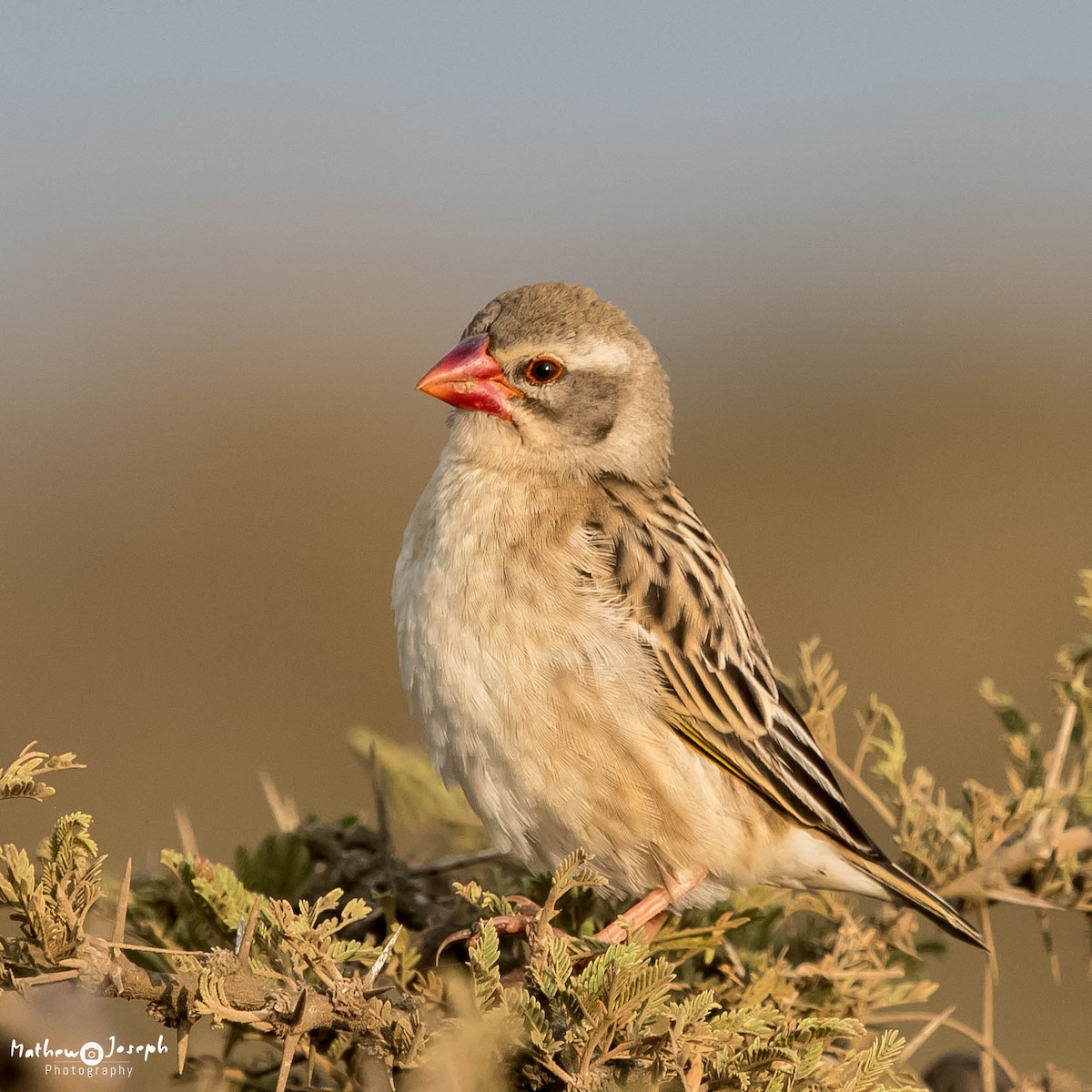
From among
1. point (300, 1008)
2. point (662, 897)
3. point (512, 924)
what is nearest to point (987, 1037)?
point (512, 924)

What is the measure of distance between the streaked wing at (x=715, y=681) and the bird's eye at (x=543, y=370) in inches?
19.9

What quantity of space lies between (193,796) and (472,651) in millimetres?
6736

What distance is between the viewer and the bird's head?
4.60 metres

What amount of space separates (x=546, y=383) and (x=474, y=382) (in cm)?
25

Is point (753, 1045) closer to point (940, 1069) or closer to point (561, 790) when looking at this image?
point (940, 1069)

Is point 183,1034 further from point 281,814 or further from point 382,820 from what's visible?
point 281,814

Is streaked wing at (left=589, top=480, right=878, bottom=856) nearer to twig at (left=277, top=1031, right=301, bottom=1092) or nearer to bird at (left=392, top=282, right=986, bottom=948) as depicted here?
bird at (left=392, top=282, right=986, bottom=948)

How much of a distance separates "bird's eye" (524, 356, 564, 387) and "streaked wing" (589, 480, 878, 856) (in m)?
0.50

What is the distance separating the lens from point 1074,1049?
24.2 feet

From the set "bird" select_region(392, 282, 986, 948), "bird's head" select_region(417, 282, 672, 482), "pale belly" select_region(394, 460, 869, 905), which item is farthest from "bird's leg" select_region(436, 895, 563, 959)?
"bird's head" select_region(417, 282, 672, 482)

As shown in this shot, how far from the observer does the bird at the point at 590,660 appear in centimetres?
398

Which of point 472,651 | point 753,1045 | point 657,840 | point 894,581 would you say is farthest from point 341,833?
point 894,581

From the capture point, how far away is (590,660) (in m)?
4.05

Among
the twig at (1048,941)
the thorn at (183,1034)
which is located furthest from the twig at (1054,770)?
the thorn at (183,1034)
